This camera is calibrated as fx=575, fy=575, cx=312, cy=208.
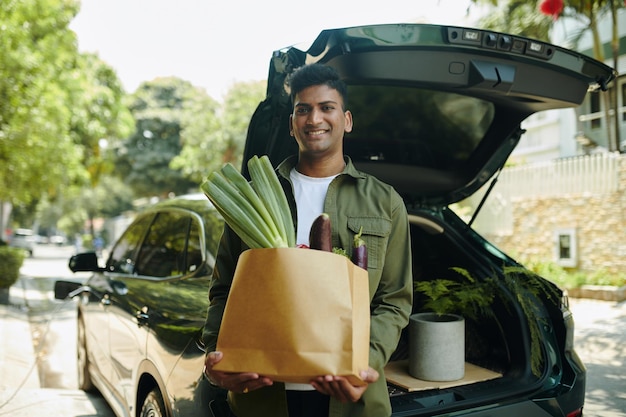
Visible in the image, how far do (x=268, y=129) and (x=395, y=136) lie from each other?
1.12 metres

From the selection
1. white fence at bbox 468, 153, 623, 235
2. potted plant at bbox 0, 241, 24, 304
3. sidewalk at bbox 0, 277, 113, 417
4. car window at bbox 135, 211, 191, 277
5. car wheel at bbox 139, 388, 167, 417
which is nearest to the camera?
car wheel at bbox 139, 388, 167, 417

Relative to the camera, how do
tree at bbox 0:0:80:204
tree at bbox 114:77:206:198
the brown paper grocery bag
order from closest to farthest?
the brown paper grocery bag, tree at bbox 0:0:80:204, tree at bbox 114:77:206:198

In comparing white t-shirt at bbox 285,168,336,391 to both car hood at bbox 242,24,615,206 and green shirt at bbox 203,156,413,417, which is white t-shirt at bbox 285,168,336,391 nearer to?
green shirt at bbox 203,156,413,417

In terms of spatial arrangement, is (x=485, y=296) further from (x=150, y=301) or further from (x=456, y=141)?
(x=150, y=301)

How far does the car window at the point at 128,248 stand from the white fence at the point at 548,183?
896cm

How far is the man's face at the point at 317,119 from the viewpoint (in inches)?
73.9

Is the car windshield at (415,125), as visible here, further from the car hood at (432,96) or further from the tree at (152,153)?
the tree at (152,153)

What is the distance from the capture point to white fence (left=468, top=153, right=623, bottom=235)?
34.2ft

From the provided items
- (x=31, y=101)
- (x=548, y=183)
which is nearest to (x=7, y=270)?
(x=31, y=101)

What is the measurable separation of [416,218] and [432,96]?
758mm

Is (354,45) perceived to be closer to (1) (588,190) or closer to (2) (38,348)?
(2) (38,348)

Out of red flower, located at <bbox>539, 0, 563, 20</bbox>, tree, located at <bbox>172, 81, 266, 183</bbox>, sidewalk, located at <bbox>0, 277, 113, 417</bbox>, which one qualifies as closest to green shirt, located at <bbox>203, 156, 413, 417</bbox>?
sidewalk, located at <bbox>0, 277, 113, 417</bbox>

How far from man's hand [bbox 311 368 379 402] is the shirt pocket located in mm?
395

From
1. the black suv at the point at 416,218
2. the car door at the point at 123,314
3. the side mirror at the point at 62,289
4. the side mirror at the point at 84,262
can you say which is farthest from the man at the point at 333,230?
the side mirror at the point at 62,289
